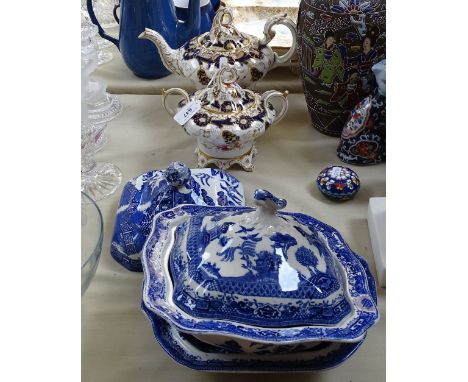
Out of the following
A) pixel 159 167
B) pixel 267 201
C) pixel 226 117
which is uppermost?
pixel 267 201

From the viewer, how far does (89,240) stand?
70 cm

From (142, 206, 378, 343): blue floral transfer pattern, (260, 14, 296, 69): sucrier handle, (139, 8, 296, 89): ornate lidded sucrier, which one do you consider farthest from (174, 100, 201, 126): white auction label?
(142, 206, 378, 343): blue floral transfer pattern

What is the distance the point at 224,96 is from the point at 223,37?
19 cm

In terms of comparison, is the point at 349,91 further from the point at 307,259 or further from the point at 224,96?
the point at 307,259

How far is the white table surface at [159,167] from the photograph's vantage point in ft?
2.34

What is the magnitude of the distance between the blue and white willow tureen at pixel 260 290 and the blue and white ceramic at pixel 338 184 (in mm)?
312

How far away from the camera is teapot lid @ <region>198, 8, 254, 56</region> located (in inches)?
45.5

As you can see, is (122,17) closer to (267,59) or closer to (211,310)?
(267,59)

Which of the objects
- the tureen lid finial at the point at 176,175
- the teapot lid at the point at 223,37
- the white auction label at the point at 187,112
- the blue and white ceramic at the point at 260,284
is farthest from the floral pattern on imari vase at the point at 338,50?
the blue and white ceramic at the point at 260,284

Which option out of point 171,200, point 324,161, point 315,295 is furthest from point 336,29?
point 315,295

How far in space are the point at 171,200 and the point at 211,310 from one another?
277mm

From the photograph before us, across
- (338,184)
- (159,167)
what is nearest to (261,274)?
(338,184)

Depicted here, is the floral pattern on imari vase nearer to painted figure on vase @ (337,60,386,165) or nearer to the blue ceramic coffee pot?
painted figure on vase @ (337,60,386,165)

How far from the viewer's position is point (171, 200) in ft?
2.82
